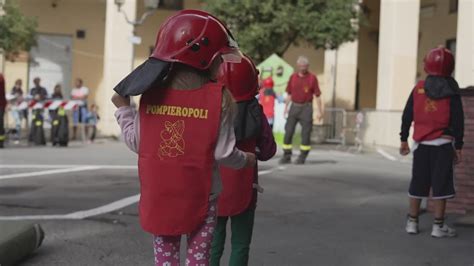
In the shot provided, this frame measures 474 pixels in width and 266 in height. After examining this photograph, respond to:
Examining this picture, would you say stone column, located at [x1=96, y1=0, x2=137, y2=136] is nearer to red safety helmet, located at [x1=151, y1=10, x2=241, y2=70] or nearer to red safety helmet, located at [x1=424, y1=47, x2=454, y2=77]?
red safety helmet, located at [x1=424, y1=47, x2=454, y2=77]

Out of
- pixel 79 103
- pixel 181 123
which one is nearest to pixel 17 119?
pixel 79 103

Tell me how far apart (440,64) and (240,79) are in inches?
112

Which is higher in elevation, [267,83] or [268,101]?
[267,83]

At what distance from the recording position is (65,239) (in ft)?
18.4

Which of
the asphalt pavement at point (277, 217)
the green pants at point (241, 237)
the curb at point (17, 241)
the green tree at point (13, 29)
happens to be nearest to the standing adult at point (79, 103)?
the green tree at point (13, 29)

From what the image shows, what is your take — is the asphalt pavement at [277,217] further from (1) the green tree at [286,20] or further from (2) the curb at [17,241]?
(1) the green tree at [286,20]

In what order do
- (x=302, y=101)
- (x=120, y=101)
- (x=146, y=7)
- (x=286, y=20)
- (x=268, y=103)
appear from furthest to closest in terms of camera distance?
(x=146, y=7), (x=286, y=20), (x=268, y=103), (x=302, y=101), (x=120, y=101)

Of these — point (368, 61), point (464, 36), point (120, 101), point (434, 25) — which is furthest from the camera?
point (368, 61)

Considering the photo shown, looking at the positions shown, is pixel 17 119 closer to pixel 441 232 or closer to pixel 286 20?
pixel 286 20

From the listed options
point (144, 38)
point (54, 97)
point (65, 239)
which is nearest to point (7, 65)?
point (144, 38)

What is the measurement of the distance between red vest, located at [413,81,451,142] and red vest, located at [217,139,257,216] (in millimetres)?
2602

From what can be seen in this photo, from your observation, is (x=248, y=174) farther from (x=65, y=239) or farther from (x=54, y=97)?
(x=54, y=97)

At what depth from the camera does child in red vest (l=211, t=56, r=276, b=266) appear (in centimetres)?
375

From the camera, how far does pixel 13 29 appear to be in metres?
18.1
